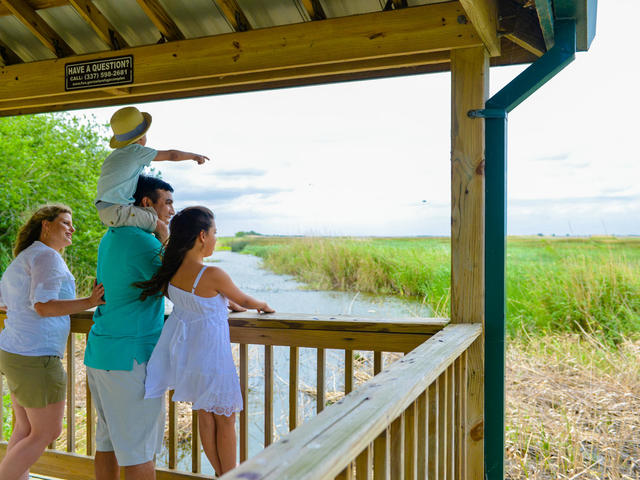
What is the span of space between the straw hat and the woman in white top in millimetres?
491

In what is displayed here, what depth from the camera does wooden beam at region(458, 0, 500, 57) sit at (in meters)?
2.09

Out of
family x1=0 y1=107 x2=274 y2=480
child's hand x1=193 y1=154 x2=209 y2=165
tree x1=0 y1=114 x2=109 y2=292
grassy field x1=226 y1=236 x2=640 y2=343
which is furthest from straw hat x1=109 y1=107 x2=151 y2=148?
tree x1=0 y1=114 x2=109 y2=292

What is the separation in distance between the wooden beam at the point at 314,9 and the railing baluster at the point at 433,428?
1739 mm

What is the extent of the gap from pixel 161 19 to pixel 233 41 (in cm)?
39

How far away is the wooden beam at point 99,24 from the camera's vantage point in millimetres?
2922

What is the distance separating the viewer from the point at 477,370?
2.45 meters

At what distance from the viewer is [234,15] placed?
2.75 meters

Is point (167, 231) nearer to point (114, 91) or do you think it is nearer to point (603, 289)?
point (114, 91)

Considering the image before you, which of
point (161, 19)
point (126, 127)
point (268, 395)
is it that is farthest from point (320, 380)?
point (161, 19)

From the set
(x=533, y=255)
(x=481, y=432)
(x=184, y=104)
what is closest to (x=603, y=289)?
(x=533, y=255)

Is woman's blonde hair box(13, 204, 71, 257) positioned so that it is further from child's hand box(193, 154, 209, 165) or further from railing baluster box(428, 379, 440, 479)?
railing baluster box(428, 379, 440, 479)

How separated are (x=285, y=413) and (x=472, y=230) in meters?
4.31

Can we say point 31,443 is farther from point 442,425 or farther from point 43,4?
point 43,4

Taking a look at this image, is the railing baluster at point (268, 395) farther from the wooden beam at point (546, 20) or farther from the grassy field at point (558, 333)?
the grassy field at point (558, 333)
